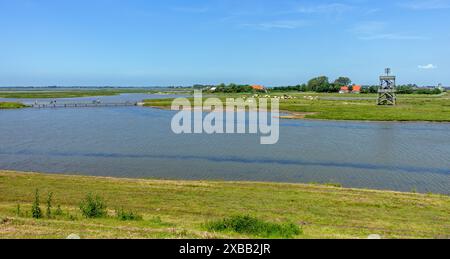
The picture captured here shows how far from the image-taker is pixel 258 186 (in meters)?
19.5

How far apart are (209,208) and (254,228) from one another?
4810 millimetres

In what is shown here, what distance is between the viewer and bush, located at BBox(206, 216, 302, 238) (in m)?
10.0

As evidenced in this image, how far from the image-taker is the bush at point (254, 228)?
10043mm

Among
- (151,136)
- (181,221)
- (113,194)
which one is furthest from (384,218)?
(151,136)

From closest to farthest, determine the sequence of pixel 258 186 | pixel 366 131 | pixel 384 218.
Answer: pixel 384 218 < pixel 258 186 < pixel 366 131

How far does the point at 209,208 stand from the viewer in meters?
14.9

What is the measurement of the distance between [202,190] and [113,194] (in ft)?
12.6

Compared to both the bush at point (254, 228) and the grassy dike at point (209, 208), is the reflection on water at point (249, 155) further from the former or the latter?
the bush at point (254, 228)

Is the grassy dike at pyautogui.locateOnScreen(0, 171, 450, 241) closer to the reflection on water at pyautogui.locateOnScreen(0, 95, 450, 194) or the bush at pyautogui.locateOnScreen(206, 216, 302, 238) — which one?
the bush at pyautogui.locateOnScreen(206, 216, 302, 238)

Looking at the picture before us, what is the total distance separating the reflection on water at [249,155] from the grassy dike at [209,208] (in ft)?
12.7

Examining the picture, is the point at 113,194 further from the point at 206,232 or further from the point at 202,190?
the point at 206,232

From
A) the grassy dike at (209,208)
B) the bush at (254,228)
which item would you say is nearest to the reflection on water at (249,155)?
the grassy dike at (209,208)

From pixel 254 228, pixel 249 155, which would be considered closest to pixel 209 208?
pixel 254 228
